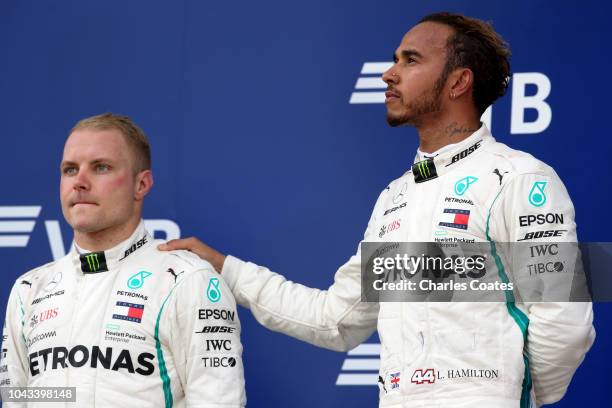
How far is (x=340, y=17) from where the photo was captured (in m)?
3.56

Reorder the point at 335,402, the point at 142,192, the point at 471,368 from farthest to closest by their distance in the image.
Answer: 1. the point at 335,402
2. the point at 142,192
3. the point at 471,368

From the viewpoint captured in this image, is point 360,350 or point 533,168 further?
point 360,350

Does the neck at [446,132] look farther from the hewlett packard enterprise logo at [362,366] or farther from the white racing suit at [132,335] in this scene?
the hewlett packard enterprise logo at [362,366]

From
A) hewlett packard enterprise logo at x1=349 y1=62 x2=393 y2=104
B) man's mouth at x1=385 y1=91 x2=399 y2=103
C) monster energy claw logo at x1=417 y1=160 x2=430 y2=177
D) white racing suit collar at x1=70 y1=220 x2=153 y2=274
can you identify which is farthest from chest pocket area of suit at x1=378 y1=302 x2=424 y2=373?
hewlett packard enterprise logo at x1=349 y1=62 x2=393 y2=104

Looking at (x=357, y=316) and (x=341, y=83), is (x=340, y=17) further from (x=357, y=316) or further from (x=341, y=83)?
(x=357, y=316)

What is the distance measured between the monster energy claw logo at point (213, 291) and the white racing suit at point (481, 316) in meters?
0.39

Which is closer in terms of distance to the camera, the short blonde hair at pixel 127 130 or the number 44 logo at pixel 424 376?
the number 44 logo at pixel 424 376

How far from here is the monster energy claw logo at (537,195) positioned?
8.20ft

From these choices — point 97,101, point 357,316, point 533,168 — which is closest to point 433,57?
point 533,168

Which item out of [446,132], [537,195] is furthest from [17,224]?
[537,195]

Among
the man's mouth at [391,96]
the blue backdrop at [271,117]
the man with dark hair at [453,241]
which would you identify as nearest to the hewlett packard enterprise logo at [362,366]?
the blue backdrop at [271,117]

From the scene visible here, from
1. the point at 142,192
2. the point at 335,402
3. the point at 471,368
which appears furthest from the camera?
the point at 335,402

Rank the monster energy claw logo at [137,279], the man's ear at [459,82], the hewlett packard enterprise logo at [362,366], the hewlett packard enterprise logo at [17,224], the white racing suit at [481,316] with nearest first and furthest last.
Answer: the white racing suit at [481,316] < the monster energy claw logo at [137,279] < the man's ear at [459,82] < the hewlett packard enterprise logo at [362,366] < the hewlett packard enterprise logo at [17,224]

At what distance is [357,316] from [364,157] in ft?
2.53
